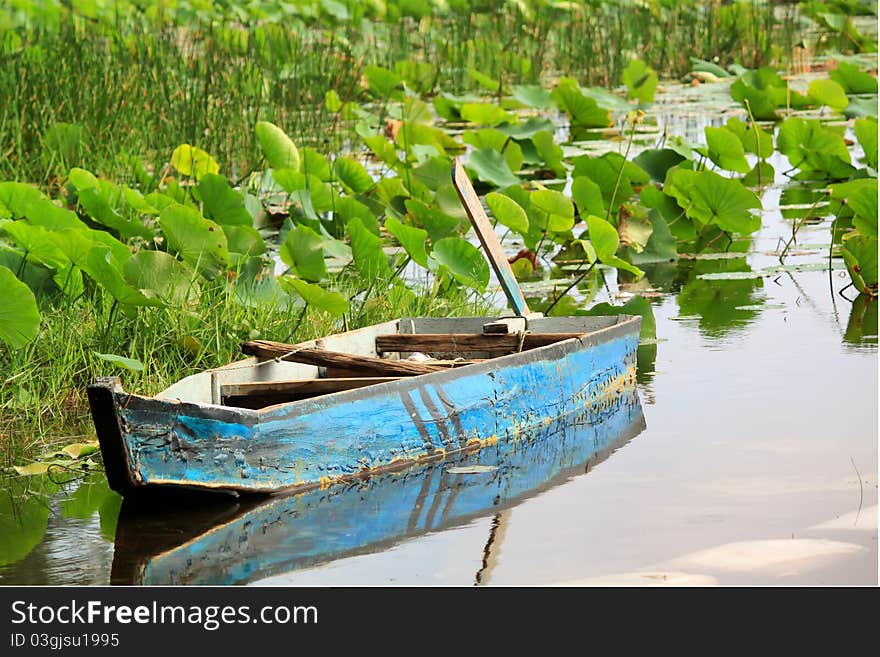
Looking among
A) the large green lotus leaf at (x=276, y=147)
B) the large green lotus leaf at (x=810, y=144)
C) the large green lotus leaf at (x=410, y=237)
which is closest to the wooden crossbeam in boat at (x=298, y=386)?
the large green lotus leaf at (x=410, y=237)

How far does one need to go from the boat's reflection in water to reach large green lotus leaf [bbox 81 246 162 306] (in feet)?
2.98

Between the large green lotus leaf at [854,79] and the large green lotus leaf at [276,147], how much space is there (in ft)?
16.2

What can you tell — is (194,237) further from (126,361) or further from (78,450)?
(78,450)

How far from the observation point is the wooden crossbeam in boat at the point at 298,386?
4.58 metres

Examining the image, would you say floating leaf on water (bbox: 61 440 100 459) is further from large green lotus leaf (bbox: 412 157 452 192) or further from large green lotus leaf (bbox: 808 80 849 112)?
large green lotus leaf (bbox: 808 80 849 112)

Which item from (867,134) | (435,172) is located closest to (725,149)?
(867,134)

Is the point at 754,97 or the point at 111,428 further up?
the point at 111,428

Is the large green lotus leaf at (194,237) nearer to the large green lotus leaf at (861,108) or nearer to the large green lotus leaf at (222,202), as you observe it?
the large green lotus leaf at (222,202)

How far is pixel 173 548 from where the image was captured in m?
3.92

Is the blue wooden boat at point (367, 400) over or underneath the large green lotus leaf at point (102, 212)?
underneath

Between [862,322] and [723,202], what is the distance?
970 mm

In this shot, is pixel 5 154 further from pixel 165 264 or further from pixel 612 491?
pixel 612 491

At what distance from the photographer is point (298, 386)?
4.59m
